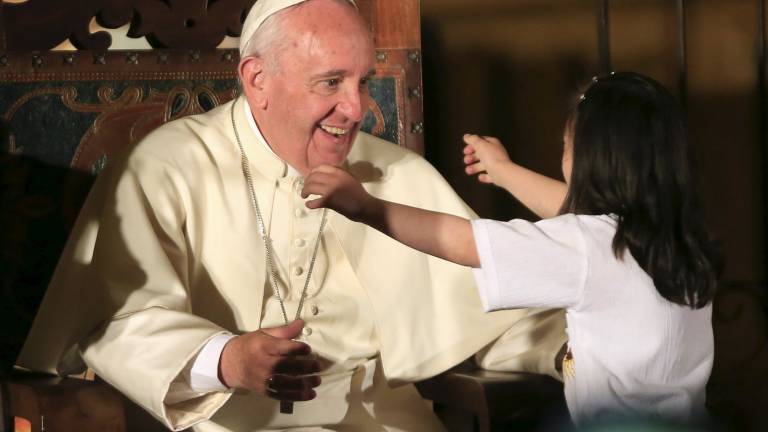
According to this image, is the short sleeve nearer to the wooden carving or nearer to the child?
the child

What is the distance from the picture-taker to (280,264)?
10.8 ft

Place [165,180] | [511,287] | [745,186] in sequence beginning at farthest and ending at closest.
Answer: [745,186], [165,180], [511,287]

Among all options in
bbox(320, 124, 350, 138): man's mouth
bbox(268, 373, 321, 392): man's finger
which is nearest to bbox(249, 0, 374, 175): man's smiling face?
bbox(320, 124, 350, 138): man's mouth

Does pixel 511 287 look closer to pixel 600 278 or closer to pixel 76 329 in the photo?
pixel 600 278

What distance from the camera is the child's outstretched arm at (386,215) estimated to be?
2.63 meters

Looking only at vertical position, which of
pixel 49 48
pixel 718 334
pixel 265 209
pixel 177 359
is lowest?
pixel 718 334

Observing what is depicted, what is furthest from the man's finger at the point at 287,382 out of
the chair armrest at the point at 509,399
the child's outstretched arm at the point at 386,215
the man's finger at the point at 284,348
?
the chair armrest at the point at 509,399

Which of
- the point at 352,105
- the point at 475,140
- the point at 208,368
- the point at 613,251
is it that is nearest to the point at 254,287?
the point at 208,368

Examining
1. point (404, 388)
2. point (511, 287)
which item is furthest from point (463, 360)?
point (511, 287)

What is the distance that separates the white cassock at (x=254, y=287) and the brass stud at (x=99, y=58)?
0.36m

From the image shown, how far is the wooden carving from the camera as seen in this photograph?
3494mm

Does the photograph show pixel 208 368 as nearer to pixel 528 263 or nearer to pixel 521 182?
pixel 528 263

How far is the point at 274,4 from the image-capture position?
3227mm

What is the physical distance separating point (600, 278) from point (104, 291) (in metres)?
1.15
